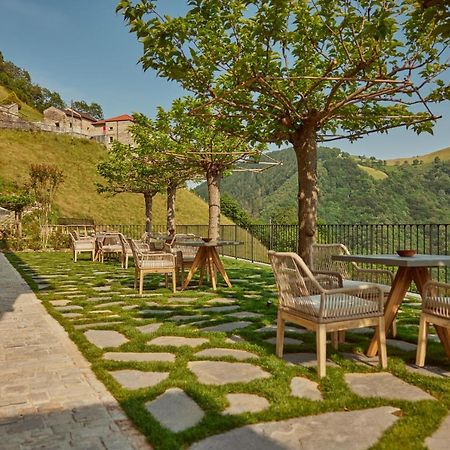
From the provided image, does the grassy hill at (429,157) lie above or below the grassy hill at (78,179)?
above

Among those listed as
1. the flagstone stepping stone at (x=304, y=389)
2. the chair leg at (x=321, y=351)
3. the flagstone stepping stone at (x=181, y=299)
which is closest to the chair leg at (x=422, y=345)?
the chair leg at (x=321, y=351)

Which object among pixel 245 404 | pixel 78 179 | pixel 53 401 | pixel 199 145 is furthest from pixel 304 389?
pixel 78 179

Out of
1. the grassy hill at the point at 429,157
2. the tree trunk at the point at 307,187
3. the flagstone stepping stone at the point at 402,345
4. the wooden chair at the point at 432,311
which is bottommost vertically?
the flagstone stepping stone at the point at 402,345

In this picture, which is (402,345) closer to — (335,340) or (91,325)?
(335,340)

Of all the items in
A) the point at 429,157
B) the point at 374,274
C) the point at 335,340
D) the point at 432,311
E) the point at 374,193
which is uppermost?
the point at 429,157

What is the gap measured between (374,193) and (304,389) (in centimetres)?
4073

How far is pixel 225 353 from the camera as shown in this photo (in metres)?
3.63

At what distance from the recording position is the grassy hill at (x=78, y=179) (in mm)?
38847

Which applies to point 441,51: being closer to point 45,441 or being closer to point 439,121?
point 439,121

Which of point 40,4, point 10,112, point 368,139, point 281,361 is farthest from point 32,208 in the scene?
point 10,112

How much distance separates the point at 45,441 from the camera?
212 centimetres

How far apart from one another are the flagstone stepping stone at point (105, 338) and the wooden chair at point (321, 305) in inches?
59.9

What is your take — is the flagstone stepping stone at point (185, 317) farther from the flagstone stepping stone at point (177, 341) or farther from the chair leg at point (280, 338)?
the chair leg at point (280, 338)

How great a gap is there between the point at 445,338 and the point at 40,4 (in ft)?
51.5
